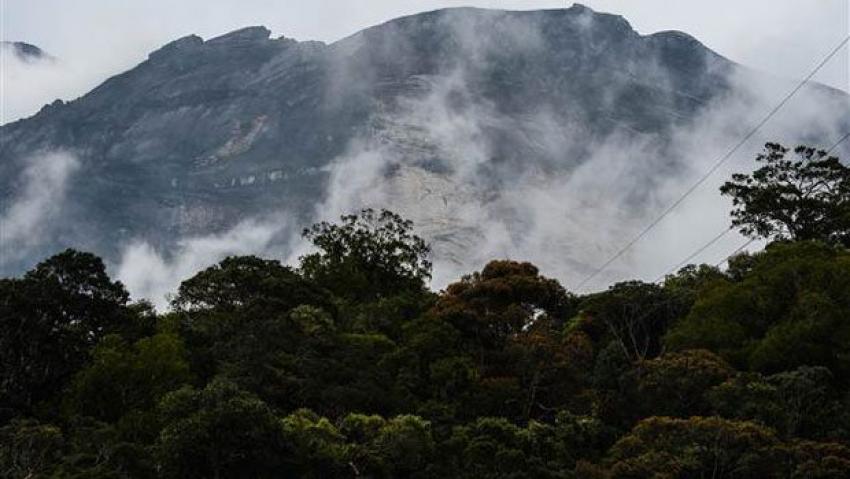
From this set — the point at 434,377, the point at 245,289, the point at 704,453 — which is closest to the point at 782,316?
the point at 704,453

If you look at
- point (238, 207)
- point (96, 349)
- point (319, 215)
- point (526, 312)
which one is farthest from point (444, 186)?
point (96, 349)

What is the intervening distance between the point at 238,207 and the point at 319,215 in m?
23.0

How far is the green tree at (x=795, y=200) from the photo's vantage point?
192 feet

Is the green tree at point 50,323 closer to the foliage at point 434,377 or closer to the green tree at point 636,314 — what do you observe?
the foliage at point 434,377

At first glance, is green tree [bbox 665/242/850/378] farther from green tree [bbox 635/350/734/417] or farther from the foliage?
green tree [bbox 635/350/734/417]

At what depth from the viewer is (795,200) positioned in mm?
59125

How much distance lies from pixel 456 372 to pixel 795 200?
89.1 feet

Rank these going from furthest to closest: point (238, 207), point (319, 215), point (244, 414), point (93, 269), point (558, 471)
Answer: point (238, 207) → point (319, 215) → point (93, 269) → point (558, 471) → point (244, 414)

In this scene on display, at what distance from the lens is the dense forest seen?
3238 centimetres

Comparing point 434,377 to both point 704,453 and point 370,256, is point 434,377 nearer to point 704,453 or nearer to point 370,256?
point 704,453

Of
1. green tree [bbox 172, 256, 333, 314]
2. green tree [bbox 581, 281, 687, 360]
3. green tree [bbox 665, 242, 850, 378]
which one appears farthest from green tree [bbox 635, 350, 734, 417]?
green tree [bbox 172, 256, 333, 314]

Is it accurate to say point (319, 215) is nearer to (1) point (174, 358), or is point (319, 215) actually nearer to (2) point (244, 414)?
(1) point (174, 358)

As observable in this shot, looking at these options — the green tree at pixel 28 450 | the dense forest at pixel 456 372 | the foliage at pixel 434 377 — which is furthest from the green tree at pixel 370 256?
the green tree at pixel 28 450

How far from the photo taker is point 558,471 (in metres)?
34.6
